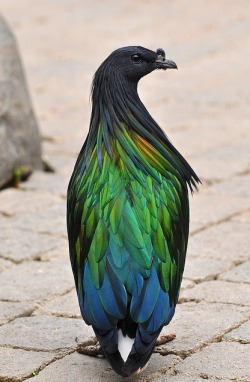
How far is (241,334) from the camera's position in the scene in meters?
4.25

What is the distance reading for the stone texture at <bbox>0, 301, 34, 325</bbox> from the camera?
4629mm

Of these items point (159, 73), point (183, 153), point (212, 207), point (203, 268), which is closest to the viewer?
point (203, 268)

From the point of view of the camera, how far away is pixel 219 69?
10.2 metres

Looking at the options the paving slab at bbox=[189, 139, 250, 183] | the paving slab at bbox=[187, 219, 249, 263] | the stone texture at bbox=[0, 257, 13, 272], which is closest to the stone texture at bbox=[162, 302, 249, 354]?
the paving slab at bbox=[187, 219, 249, 263]

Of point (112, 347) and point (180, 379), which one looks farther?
point (180, 379)

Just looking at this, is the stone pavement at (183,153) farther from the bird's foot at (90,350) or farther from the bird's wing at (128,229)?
the bird's wing at (128,229)

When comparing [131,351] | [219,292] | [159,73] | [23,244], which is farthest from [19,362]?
[159,73]

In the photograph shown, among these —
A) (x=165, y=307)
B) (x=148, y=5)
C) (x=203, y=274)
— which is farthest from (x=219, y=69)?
(x=165, y=307)

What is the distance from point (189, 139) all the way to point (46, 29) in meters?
5.00

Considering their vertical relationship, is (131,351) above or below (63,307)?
above

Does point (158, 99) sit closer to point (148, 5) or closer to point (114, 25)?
point (114, 25)

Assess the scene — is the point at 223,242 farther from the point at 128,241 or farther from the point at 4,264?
the point at 128,241

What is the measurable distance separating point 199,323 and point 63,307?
0.70m

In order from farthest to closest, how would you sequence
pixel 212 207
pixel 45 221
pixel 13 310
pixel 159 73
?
1. pixel 159 73
2. pixel 212 207
3. pixel 45 221
4. pixel 13 310
